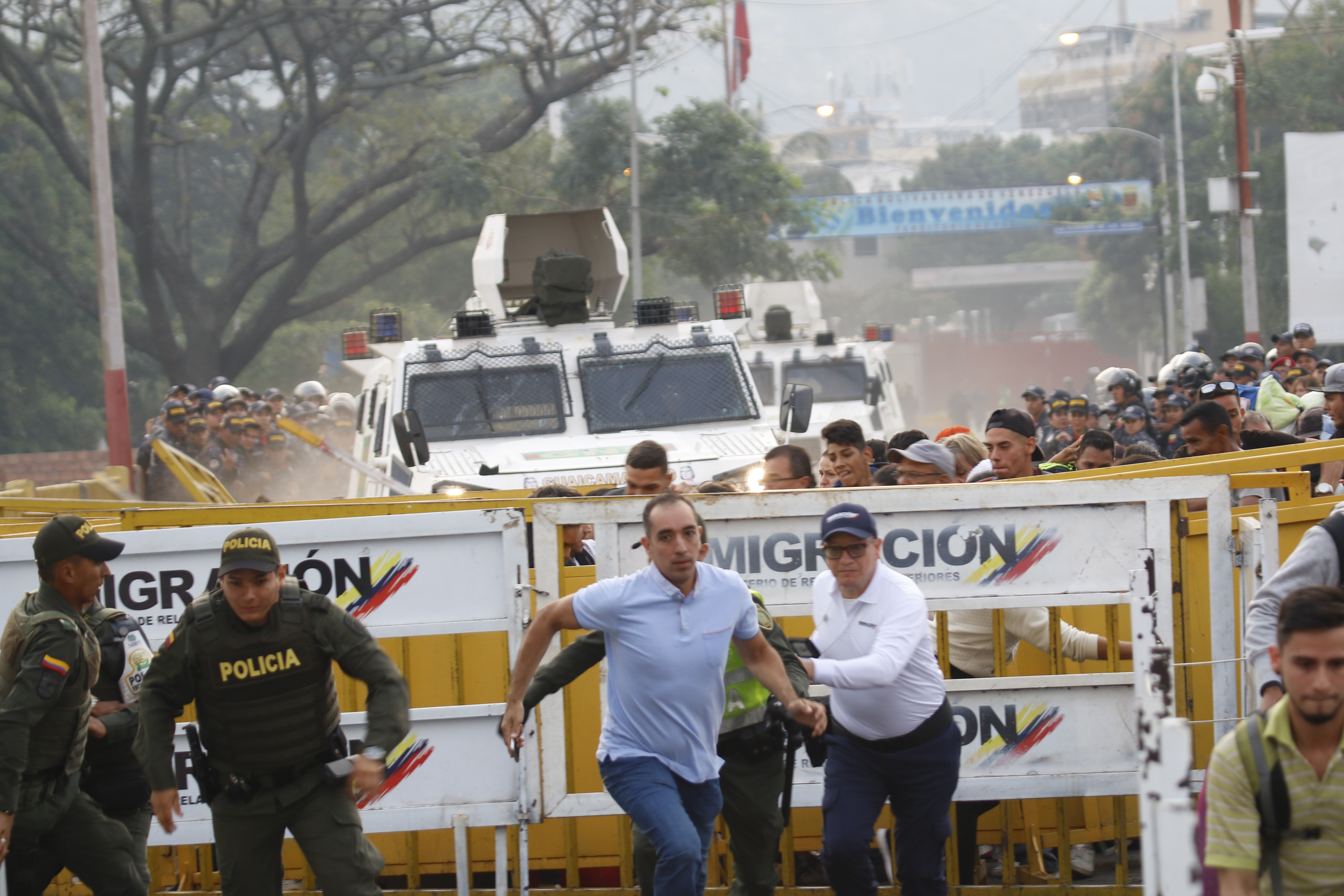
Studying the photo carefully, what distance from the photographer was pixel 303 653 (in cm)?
445

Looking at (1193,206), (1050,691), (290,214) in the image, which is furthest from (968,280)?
(1050,691)

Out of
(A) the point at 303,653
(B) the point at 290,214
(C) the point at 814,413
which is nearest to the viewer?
(A) the point at 303,653

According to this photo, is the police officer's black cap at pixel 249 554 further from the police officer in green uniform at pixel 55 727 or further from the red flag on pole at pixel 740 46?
the red flag on pole at pixel 740 46

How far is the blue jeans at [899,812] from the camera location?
4.62 metres

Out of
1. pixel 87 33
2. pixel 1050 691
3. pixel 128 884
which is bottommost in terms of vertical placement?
pixel 128 884

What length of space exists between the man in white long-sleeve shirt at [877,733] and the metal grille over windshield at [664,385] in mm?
6099

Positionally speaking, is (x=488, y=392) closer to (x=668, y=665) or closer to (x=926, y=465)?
(x=926, y=465)

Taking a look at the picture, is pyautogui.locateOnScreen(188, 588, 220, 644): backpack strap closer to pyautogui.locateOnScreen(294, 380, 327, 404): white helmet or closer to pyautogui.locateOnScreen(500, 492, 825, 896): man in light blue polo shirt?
pyautogui.locateOnScreen(500, 492, 825, 896): man in light blue polo shirt

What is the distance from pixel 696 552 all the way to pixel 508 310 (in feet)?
30.1

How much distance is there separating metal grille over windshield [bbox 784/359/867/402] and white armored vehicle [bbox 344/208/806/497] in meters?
4.77

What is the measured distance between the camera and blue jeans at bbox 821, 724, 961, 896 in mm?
4617

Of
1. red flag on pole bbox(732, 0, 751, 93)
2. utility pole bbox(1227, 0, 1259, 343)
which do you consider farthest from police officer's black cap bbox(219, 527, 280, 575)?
red flag on pole bbox(732, 0, 751, 93)

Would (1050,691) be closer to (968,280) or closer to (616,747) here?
(616,747)

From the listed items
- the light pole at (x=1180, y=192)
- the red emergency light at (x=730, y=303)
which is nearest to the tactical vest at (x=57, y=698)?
the red emergency light at (x=730, y=303)
